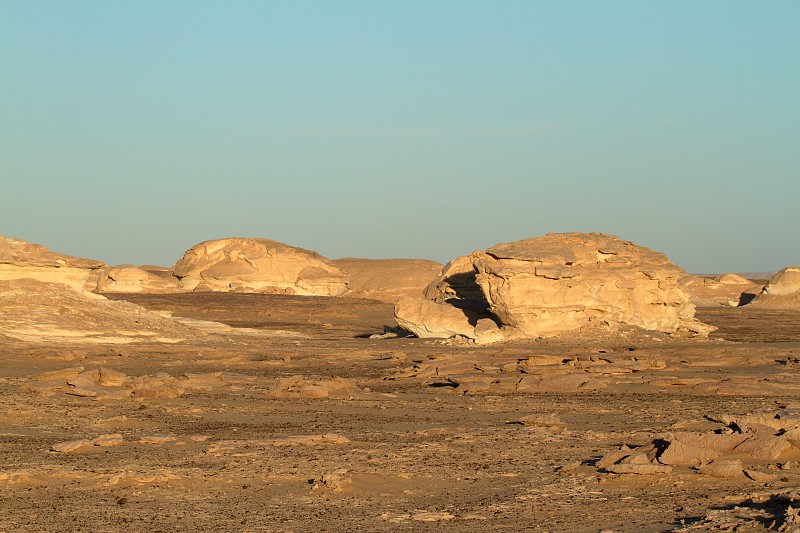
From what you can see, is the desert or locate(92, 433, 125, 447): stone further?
locate(92, 433, 125, 447): stone

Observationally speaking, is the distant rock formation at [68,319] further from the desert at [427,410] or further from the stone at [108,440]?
the stone at [108,440]

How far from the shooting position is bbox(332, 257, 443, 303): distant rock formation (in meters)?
62.2

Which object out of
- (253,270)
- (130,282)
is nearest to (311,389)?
(130,282)

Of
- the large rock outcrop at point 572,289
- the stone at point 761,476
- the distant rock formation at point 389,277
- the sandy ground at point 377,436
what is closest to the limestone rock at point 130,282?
the distant rock formation at point 389,277

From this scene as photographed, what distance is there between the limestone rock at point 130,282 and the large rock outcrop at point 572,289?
102ft

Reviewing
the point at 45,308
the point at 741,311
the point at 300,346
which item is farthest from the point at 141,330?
the point at 741,311

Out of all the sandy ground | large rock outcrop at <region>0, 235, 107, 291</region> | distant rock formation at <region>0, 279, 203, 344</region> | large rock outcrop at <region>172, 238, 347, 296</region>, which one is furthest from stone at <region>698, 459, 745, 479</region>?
large rock outcrop at <region>172, 238, 347, 296</region>

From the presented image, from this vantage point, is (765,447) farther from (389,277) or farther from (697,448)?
(389,277)

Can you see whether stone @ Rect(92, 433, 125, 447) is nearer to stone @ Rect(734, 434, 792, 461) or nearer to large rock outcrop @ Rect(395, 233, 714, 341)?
stone @ Rect(734, 434, 792, 461)

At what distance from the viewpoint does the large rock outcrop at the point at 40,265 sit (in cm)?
2781

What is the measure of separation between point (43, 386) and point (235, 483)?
8.51 meters

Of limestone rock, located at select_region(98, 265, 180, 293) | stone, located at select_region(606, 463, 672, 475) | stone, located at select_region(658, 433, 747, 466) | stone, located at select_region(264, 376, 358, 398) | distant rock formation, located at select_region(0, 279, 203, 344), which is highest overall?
limestone rock, located at select_region(98, 265, 180, 293)

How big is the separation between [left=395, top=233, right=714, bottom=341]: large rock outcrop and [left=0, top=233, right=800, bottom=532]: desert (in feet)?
0.20

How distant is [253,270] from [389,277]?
997cm
